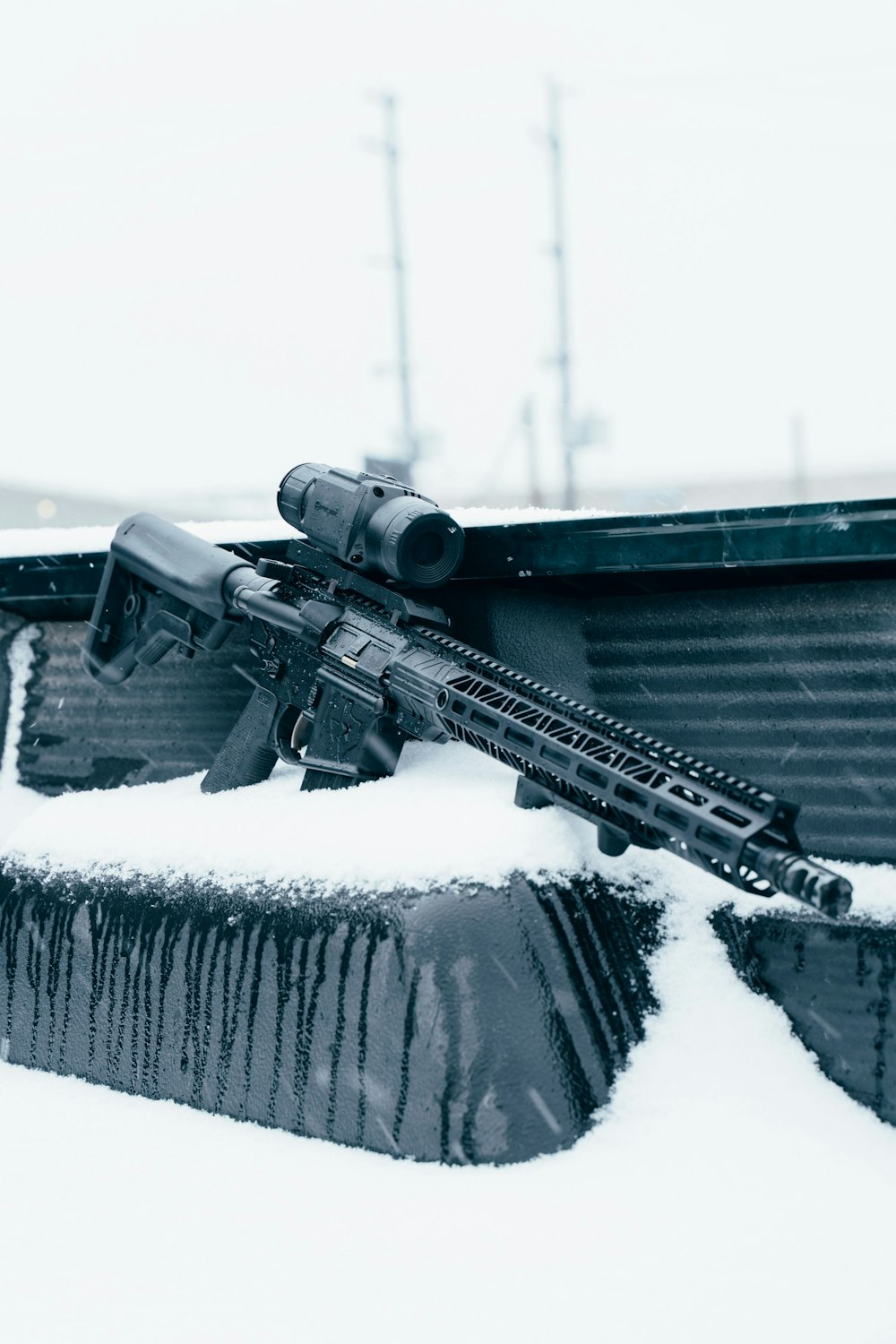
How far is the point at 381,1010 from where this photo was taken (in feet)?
4.74

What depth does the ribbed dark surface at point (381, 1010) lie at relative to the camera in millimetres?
1376

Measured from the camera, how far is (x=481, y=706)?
1.52m

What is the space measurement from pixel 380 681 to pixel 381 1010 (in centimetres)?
52

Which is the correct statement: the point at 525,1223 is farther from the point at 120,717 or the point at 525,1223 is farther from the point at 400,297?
the point at 400,297

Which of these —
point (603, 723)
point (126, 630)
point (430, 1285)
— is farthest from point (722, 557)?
point (126, 630)

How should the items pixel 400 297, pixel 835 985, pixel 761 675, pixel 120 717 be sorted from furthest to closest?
pixel 400 297
pixel 120 717
pixel 761 675
pixel 835 985

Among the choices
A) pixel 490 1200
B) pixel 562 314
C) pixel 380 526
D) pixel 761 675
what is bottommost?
pixel 490 1200

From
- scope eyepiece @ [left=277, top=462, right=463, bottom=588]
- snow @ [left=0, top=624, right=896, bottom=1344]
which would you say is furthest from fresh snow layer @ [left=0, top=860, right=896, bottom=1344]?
scope eyepiece @ [left=277, top=462, right=463, bottom=588]

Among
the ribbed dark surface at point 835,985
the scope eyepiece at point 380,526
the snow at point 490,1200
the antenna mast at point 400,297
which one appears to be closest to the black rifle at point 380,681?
the scope eyepiece at point 380,526

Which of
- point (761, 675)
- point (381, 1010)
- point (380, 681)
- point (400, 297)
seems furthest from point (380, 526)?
point (400, 297)

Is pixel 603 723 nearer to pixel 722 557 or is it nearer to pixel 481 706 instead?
pixel 481 706

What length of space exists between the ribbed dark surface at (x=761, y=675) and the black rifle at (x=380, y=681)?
0.72 ft

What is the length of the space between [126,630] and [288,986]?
0.94 meters

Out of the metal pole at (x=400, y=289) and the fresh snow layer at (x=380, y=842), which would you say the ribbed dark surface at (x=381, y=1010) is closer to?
the fresh snow layer at (x=380, y=842)
